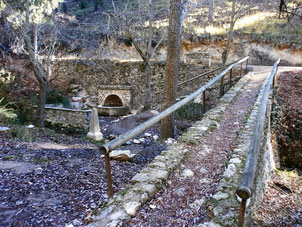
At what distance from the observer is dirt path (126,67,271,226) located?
7.74 feet

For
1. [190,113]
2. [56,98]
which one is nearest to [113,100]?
[56,98]

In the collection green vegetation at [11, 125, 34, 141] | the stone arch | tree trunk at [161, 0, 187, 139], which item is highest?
tree trunk at [161, 0, 187, 139]

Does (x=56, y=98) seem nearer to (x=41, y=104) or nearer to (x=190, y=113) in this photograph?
(x=41, y=104)

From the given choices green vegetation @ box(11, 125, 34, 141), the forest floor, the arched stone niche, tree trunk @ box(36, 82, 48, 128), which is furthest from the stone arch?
the forest floor

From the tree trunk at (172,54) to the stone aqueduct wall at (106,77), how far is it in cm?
814

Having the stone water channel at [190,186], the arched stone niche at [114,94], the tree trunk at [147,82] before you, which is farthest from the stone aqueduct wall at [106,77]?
the stone water channel at [190,186]

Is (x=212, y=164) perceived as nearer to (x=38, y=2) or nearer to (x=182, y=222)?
(x=182, y=222)

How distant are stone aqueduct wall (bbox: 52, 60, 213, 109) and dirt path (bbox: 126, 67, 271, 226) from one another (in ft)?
32.8

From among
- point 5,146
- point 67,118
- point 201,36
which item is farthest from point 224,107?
point 201,36

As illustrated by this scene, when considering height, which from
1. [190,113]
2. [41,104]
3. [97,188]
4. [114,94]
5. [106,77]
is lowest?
[114,94]

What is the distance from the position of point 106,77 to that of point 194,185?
15277mm

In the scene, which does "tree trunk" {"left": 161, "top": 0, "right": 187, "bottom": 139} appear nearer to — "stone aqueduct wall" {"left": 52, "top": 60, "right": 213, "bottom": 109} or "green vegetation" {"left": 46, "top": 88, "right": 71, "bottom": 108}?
"stone aqueduct wall" {"left": 52, "top": 60, "right": 213, "bottom": 109}

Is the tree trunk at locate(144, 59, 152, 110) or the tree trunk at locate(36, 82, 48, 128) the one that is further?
the tree trunk at locate(144, 59, 152, 110)

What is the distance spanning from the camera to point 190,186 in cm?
296
